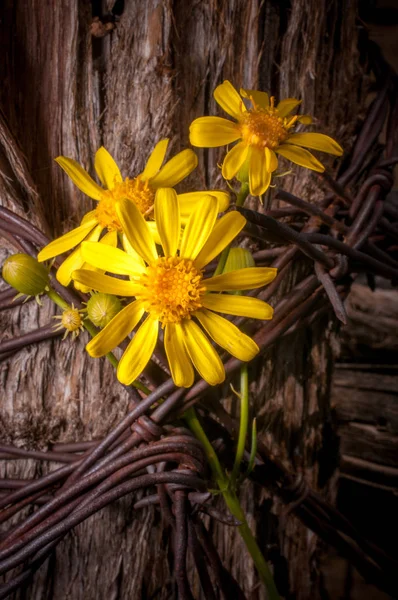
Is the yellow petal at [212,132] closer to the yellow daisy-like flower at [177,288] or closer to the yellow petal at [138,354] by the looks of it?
the yellow daisy-like flower at [177,288]

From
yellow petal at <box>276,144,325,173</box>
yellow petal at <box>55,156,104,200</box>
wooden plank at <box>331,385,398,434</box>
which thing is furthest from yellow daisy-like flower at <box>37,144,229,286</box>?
wooden plank at <box>331,385,398,434</box>

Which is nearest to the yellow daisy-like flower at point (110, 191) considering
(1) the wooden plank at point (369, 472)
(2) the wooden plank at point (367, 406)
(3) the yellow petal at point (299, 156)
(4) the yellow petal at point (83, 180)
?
(4) the yellow petal at point (83, 180)

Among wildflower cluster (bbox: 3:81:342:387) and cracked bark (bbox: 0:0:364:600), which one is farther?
cracked bark (bbox: 0:0:364:600)

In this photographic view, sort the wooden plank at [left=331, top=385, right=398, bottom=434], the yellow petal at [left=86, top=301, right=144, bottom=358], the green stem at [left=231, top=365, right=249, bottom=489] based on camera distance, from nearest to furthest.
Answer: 1. the yellow petal at [left=86, top=301, right=144, bottom=358]
2. the green stem at [left=231, top=365, right=249, bottom=489]
3. the wooden plank at [left=331, top=385, right=398, bottom=434]

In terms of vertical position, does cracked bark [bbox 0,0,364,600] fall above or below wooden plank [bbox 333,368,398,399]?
above

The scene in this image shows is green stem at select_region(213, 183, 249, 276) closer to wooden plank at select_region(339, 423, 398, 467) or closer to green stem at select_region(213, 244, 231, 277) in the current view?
green stem at select_region(213, 244, 231, 277)

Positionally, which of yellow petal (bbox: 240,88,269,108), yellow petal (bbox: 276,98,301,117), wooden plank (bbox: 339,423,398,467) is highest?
yellow petal (bbox: 240,88,269,108)

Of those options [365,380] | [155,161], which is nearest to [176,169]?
[155,161]
